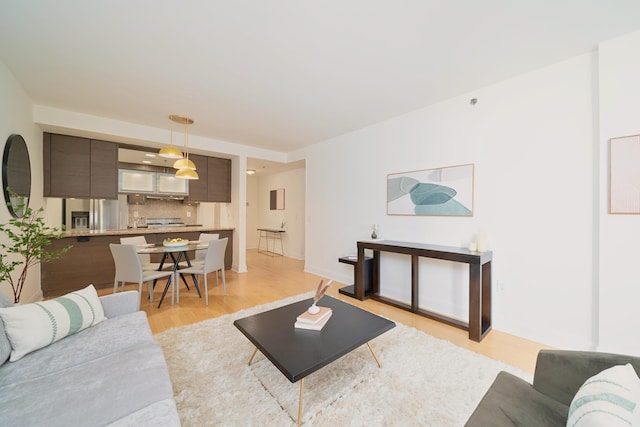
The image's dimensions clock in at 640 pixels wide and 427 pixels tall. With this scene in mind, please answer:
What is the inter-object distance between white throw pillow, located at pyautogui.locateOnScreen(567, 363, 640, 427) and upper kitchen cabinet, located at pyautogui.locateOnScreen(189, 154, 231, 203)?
5588mm

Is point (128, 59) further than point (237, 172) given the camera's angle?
No

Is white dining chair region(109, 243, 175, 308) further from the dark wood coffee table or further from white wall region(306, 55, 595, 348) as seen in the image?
white wall region(306, 55, 595, 348)

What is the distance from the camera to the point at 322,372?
6.25 feet

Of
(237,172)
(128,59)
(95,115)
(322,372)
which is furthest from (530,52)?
(95,115)

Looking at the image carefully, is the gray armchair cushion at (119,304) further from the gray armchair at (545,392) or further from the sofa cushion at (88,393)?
the gray armchair at (545,392)

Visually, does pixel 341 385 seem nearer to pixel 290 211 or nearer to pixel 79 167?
pixel 79 167

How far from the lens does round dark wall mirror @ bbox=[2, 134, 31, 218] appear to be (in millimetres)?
2425

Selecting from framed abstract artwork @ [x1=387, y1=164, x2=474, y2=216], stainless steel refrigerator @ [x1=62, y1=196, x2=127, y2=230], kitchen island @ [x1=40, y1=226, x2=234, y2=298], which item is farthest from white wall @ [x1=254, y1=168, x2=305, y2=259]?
stainless steel refrigerator @ [x1=62, y1=196, x2=127, y2=230]

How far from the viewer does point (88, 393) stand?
3.64 ft

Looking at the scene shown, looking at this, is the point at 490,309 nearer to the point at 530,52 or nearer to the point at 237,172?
the point at 530,52

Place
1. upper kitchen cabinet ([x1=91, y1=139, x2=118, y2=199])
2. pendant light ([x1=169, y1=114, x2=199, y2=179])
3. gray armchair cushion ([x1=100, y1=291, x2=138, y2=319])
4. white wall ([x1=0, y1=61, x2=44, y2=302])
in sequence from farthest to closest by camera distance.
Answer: upper kitchen cabinet ([x1=91, y1=139, x2=118, y2=199]) < pendant light ([x1=169, y1=114, x2=199, y2=179]) < white wall ([x1=0, y1=61, x2=44, y2=302]) < gray armchair cushion ([x1=100, y1=291, x2=138, y2=319])

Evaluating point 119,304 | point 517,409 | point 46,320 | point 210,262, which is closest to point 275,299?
point 210,262

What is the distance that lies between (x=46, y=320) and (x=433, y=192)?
12.0 ft

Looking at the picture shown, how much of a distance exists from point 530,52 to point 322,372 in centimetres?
319
